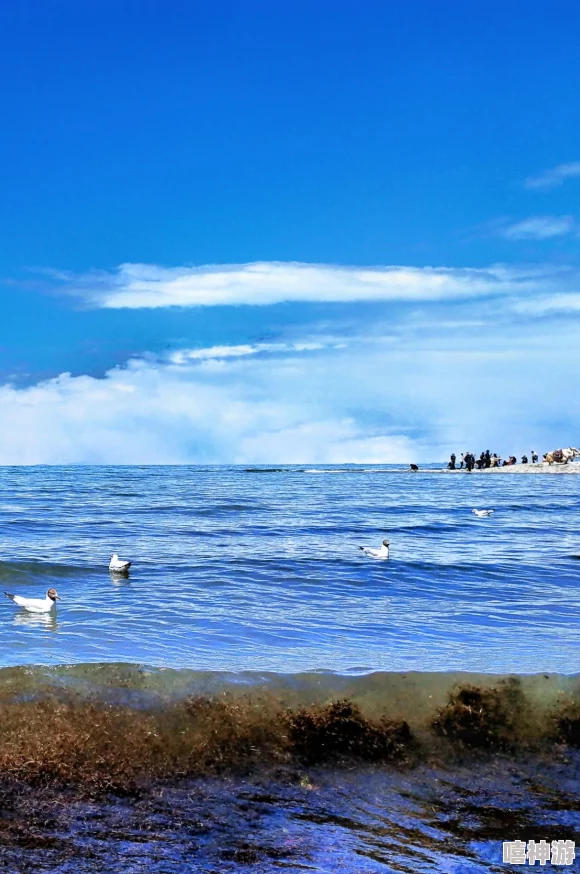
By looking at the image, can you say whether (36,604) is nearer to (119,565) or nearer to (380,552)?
(119,565)

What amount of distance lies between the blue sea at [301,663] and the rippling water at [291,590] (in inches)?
2.6

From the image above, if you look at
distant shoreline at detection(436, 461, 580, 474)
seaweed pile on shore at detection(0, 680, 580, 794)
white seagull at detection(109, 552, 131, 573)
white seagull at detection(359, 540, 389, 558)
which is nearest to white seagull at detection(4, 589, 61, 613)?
white seagull at detection(109, 552, 131, 573)

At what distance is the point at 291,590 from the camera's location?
14367mm

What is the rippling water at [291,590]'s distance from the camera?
939 centimetres

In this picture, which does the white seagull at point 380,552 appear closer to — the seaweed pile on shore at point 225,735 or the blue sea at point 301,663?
the blue sea at point 301,663

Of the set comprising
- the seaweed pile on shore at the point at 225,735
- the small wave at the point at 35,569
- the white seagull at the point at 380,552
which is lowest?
the seaweed pile on shore at the point at 225,735

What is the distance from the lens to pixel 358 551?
19.8 meters

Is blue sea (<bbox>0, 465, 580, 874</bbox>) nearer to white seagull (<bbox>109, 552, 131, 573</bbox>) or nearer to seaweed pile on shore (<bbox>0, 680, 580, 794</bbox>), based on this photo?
seaweed pile on shore (<bbox>0, 680, 580, 794</bbox>)

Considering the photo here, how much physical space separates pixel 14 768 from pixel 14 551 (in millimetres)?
12902

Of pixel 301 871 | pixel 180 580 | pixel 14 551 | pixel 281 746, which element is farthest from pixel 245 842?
pixel 14 551

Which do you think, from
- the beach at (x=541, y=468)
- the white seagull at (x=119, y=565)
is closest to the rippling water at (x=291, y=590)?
the white seagull at (x=119, y=565)

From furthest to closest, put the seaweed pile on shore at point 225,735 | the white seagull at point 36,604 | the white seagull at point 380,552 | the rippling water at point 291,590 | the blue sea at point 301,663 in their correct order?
the white seagull at point 380,552, the white seagull at point 36,604, the rippling water at point 291,590, the seaweed pile on shore at point 225,735, the blue sea at point 301,663

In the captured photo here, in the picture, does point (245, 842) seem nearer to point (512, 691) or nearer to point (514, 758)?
point (514, 758)

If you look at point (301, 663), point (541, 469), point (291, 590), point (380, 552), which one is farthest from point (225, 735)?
point (541, 469)
